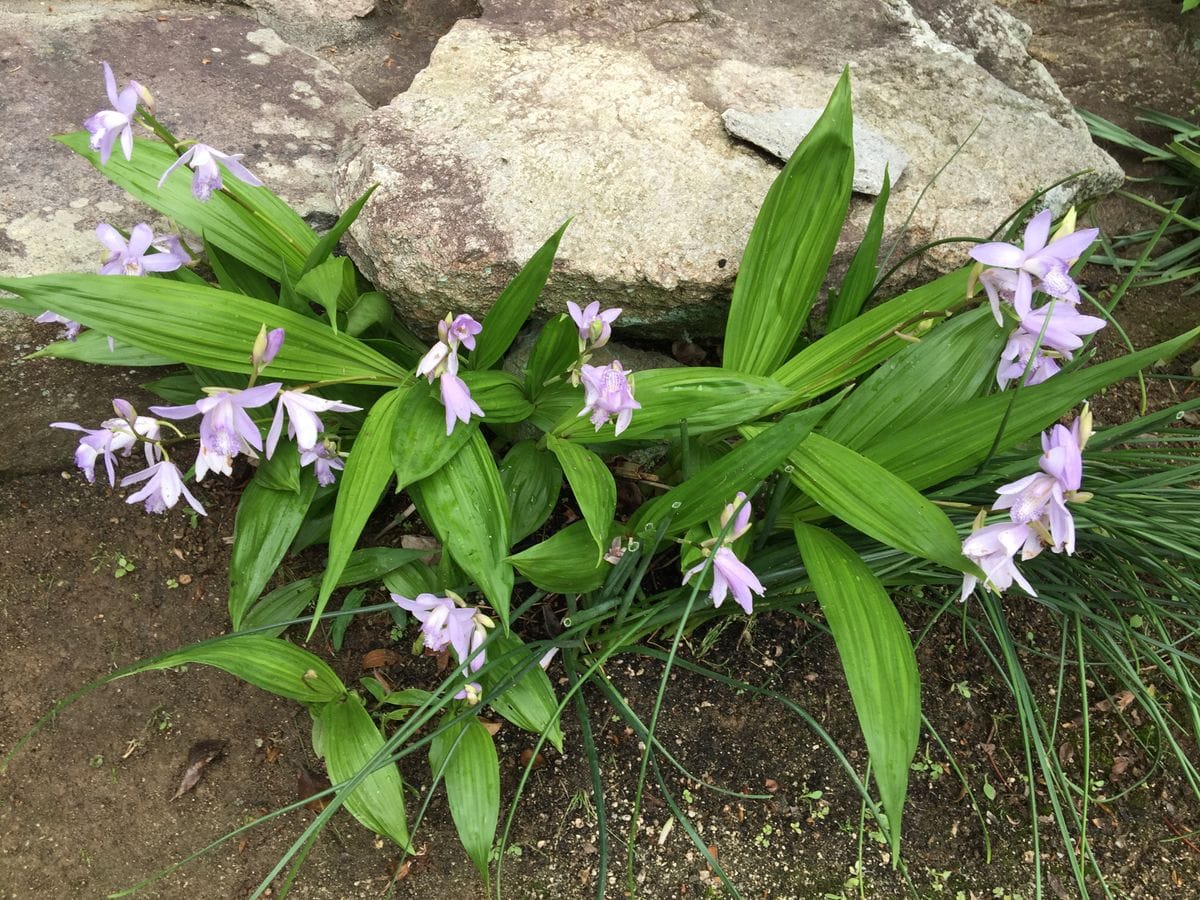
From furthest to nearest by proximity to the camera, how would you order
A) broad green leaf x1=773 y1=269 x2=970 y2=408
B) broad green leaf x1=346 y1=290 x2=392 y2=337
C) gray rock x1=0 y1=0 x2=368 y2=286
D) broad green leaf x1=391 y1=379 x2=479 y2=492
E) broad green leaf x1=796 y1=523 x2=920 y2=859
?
gray rock x1=0 y1=0 x2=368 y2=286
broad green leaf x1=346 y1=290 x2=392 y2=337
broad green leaf x1=773 y1=269 x2=970 y2=408
broad green leaf x1=391 y1=379 x2=479 y2=492
broad green leaf x1=796 y1=523 x2=920 y2=859

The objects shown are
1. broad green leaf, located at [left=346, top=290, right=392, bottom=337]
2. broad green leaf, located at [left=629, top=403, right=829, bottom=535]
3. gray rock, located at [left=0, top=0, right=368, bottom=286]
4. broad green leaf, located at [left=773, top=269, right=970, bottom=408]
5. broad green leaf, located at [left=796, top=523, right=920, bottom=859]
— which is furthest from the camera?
gray rock, located at [left=0, top=0, right=368, bottom=286]

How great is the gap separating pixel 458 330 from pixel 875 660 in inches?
31.3

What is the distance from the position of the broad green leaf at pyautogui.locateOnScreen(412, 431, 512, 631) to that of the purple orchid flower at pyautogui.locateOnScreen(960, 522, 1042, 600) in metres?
0.71

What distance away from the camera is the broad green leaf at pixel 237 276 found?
165cm

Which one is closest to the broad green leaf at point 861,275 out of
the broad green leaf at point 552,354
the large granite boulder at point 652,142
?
the large granite boulder at point 652,142

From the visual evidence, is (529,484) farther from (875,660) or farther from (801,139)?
(801,139)

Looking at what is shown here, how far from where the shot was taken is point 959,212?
1839mm

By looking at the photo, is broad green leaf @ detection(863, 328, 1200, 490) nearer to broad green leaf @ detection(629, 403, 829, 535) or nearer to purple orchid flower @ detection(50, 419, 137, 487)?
broad green leaf @ detection(629, 403, 829, 535)

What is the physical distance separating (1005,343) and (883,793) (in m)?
0.80

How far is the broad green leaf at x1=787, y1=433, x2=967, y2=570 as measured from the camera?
1.29 meters

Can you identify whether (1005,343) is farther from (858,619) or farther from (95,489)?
(95,489)

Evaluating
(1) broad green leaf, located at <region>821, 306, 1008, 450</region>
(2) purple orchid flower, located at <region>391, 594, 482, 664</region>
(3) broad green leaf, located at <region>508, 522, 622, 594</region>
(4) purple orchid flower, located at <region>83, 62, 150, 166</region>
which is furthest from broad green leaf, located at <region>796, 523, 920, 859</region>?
(4) purple orchid flower, located at <region>83, 62, 150, 166</region>

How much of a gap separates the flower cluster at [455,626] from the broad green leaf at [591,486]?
0.24 metres

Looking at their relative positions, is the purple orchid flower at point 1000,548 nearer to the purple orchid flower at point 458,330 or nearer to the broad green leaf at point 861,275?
the broad green leaf at point 861,275
